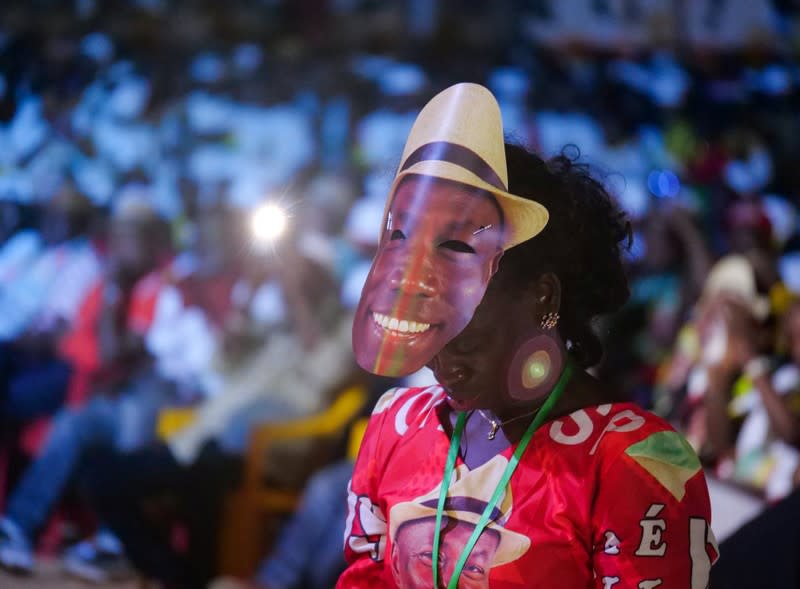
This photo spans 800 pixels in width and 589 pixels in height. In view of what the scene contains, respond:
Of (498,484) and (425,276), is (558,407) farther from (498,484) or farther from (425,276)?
(425,276)

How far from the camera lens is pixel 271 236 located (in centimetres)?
141

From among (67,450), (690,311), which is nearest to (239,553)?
(67,450)

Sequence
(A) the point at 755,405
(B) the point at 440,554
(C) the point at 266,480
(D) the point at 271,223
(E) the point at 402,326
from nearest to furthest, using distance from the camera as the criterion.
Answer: (E) the point at 402,326 → (B) the point at 440,554 → (D) the point at 271,223 → (A) the point at 755,405 → (C) the point at 266,480

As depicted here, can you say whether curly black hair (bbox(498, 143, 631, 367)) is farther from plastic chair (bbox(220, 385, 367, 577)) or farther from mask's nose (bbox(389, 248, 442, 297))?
plastic chair (bbox(220, 385, 367, 577))

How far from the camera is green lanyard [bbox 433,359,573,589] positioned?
95cm

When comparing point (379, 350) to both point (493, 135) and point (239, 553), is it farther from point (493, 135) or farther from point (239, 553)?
point (239, 553)

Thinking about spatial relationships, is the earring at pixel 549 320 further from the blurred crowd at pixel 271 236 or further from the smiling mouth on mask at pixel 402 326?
the blurred crowd at pixel 271 236

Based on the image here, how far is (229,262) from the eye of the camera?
3459 millimetres

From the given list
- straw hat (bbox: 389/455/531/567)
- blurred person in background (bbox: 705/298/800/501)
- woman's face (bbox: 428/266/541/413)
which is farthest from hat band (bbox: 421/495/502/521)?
blurred person in background (bbox: 705/298/800/501)

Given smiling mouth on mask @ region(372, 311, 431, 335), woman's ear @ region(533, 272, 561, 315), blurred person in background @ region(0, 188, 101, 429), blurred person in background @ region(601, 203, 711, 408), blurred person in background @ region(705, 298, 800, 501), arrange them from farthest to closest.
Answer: blurred person in background @ region(601, 203, 711, 408), blurred person in background @ region(0, 188, 101, 429), blurred person in background @ region(705, 298, 800, 501), woman's ear @ region(533, 272, 561, 315), smiling mouth on mask @ region(372, 311, 431, 335)

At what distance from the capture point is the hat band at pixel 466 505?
95 cm

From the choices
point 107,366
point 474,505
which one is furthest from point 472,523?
point 107,366

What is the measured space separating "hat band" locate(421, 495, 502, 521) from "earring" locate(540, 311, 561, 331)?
0.21 metres

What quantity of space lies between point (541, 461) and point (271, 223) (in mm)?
589
